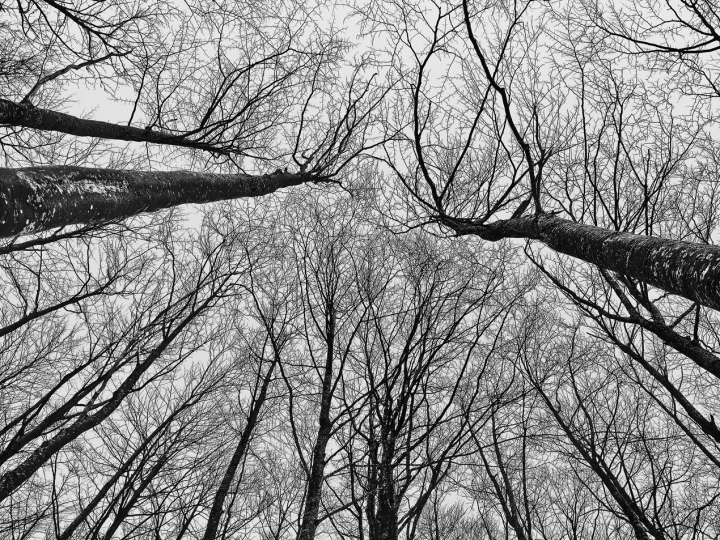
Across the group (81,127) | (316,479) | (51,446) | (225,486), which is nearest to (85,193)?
(81,127)

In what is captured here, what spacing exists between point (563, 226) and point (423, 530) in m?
10.4

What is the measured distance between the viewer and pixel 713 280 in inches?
66.2

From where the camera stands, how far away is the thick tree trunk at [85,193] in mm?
1629

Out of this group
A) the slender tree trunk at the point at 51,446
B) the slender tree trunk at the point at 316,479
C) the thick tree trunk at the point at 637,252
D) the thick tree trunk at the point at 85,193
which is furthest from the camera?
the slender tree trunk at the point at 51,446

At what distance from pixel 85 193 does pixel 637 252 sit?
2.51 metres

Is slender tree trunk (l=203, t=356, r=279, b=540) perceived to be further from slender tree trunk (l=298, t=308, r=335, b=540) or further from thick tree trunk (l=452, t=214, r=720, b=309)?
thick tree trunk (l=452, t=214, r=720, b=309)

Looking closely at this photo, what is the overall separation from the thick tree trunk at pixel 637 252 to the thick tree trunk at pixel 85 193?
194 centimetres

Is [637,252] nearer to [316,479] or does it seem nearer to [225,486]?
[316,479]

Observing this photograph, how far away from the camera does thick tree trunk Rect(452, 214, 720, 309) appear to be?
1.77m

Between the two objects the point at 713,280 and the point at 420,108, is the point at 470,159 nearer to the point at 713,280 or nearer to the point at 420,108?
the point at 420,108

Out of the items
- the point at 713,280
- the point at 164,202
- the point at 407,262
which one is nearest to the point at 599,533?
the point at 407,262

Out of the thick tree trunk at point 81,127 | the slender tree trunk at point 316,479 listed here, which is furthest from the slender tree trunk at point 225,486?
the thick tree trunk at point 81,127

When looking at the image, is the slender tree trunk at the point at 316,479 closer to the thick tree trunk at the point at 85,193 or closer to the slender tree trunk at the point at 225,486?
the slender tree trunk at the point at 225,486

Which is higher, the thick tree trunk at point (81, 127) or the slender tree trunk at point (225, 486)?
the thick tree trunk at point (81, 127)
